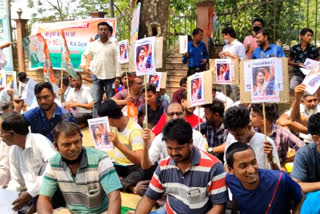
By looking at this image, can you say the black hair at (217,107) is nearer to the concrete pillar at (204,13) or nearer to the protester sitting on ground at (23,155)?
the protester sitting on ground at (23,155)

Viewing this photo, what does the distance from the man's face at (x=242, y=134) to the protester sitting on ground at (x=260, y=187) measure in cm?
69

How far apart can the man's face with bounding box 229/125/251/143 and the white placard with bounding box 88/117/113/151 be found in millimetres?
1285

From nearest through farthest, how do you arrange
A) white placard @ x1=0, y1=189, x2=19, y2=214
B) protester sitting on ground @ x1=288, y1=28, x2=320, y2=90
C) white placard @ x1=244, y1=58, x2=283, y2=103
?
white placard @ x1=244, y1=58, x2=283, y2=103 → white placard @ x1=0, y1=189, x2=19, y2=214 → protester sitting on ground @ x1=288, y1=28, x2=320, y2=90

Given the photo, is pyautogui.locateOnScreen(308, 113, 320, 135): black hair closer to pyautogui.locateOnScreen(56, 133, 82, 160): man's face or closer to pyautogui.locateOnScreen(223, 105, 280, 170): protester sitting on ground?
pyautogui.locateOnScreen(223, 105, 280, 170): protester sitting on ground

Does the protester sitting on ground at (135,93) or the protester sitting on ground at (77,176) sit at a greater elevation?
the protester sitting on ground at (135,93)

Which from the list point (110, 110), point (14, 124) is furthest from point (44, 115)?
point (14, 124)

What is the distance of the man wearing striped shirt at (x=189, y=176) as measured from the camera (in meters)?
2.90

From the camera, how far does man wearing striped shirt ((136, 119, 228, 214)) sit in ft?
9.52

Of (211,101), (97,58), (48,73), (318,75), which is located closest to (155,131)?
(211,101)

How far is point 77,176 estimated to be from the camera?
309 cm

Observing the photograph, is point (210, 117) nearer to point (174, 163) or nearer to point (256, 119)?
point (256, 119)

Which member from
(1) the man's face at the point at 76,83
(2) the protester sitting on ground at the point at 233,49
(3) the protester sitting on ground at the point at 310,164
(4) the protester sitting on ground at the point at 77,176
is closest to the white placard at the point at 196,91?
(3) the protester sitting on ground at the point at 310,164

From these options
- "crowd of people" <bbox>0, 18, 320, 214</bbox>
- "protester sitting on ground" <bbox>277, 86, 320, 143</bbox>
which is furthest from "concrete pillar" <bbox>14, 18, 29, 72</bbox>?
"protester sitting on ground" <bbox>277, 86, 320, 143</bbox>

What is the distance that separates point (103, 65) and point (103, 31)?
621 millimetres
